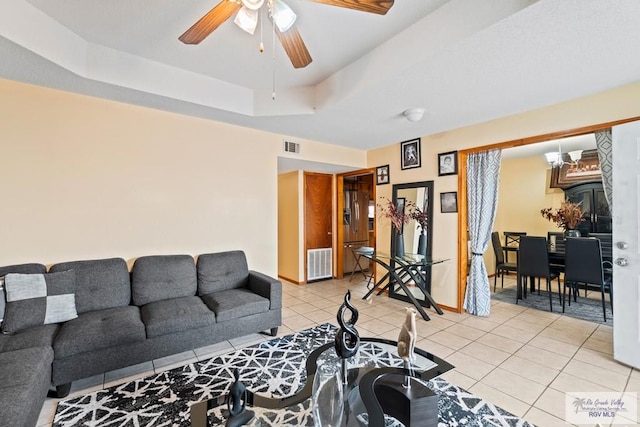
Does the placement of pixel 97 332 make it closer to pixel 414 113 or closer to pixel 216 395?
pixel 216 395

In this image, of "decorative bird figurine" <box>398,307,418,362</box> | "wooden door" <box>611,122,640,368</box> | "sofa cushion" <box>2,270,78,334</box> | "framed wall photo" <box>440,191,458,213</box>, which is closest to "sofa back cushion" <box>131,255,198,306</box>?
"sofa cushion" <box>2,270,78,334</box>

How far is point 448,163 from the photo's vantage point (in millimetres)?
3811

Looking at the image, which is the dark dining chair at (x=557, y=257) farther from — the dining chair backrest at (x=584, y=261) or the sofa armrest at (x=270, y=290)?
the sofa armrest at (x=270, y=290)

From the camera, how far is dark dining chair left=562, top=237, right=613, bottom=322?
346cm

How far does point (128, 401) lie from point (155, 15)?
8.80ft

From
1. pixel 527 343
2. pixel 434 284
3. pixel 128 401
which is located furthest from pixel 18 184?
pixel 527 343

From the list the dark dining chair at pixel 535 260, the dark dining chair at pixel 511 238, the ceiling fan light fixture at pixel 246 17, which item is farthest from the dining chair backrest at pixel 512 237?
the ceiling fan light fixture at pixel 246 17

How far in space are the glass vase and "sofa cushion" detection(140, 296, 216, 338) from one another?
5.21 ft

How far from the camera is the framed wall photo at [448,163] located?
374 centimetres

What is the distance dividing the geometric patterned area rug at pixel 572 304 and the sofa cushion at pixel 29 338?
17.3ft

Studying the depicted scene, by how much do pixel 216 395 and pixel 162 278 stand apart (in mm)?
1361

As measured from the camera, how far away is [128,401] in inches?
75.8

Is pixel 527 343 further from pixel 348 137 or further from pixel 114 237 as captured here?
pixel 114 237

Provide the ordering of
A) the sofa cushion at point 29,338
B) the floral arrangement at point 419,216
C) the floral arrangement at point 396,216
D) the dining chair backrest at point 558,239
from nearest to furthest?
the sofa cushion at point 29,338 → the floral arrangement at point 419,216 → the floral arrangement at point 396,216 → the dining chair backrest at point 558,239
